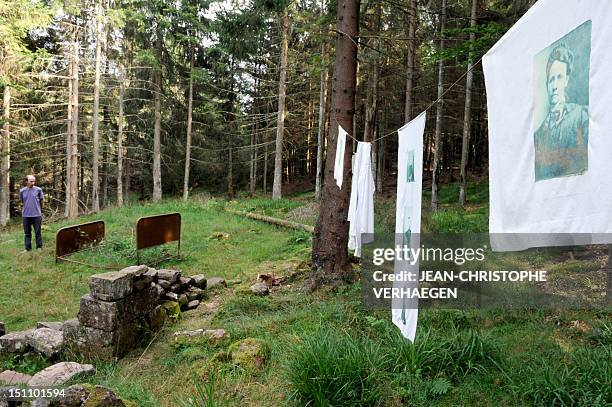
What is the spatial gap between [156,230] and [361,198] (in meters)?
5.11

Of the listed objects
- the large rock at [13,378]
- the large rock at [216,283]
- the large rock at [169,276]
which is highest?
the large rock at [169,276]

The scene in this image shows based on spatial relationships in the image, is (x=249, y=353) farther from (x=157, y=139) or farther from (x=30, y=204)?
(x=157, y=139)

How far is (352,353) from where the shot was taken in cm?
321

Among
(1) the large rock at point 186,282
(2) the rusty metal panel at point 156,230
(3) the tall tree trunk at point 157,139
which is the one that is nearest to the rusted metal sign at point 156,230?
(2) the rusty metal panel at point 156,230

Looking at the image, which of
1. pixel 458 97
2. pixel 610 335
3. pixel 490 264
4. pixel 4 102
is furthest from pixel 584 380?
pixel 4 102

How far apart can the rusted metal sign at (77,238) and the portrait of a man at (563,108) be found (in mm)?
9143

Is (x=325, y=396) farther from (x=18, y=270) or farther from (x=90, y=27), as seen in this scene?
(x=90, y=27)

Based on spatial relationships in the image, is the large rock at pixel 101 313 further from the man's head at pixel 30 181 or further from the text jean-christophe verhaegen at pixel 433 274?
the man's head at pixel 30 181

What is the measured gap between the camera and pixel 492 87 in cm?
239

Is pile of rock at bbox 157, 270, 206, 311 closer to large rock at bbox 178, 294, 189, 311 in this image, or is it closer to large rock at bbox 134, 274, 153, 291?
large rock at bbox 178, 294, 189, 311

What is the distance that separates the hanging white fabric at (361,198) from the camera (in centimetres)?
491

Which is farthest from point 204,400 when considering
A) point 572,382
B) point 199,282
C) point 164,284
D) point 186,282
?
→ point 199,282

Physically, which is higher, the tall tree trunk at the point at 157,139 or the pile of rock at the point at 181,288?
the tall tree trunk at the point at 157,139

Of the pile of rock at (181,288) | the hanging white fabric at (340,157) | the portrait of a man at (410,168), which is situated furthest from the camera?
the pile of rock at (181,288)
